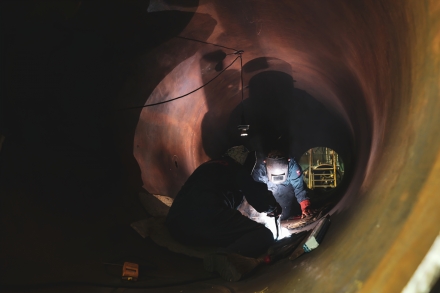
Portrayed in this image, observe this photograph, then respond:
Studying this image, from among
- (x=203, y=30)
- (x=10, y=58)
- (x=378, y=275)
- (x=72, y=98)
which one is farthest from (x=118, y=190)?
(x=378, y=275)

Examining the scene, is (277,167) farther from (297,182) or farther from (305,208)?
(305,208)

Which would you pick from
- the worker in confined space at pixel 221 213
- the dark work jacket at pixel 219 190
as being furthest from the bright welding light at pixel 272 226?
the dark work jacket at pixel 219 190

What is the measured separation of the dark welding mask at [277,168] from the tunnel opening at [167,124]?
1.61 meters

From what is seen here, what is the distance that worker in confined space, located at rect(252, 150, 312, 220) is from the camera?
7000mm

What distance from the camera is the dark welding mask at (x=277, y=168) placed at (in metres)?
7.00

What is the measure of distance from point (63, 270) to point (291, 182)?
4791 mm

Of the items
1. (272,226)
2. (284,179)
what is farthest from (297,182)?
(272,226)

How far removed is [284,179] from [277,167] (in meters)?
0.26

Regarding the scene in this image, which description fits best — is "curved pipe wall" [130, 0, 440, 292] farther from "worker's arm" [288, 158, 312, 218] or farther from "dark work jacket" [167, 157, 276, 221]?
"worker's arm" [288, 158, 312, 218]

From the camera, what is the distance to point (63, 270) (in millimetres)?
3197

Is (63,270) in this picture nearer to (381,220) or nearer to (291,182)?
(381,220)

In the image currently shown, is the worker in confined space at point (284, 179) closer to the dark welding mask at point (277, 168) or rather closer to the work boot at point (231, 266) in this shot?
the dark welding mask at point (277, 168)

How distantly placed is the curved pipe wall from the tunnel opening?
1cm

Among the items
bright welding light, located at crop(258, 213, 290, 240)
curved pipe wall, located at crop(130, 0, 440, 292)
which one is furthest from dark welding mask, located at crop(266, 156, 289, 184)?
curved pipe wall, located at crop(130, 0, 440, 292)
